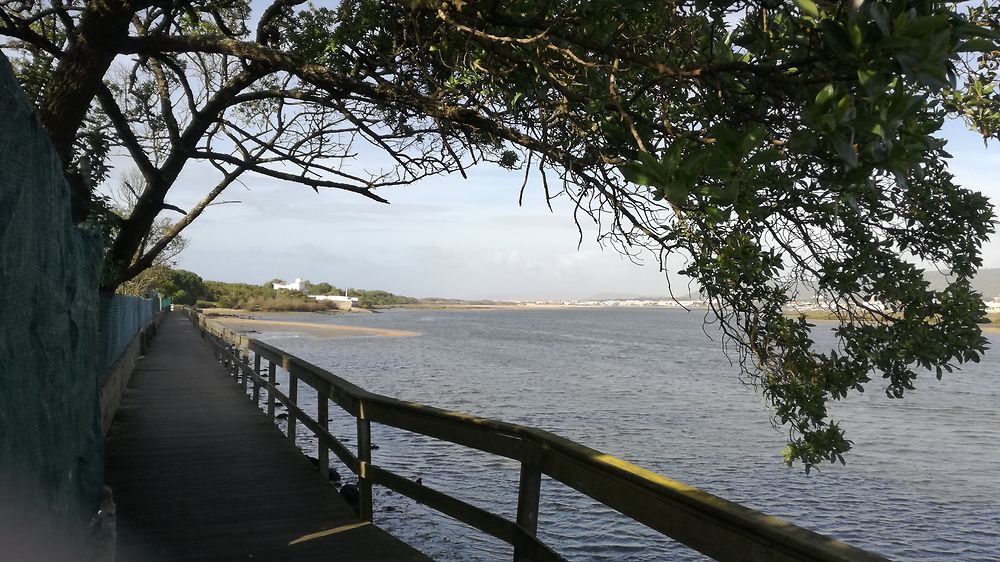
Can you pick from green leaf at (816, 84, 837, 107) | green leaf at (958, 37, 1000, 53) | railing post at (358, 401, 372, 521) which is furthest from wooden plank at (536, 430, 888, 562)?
railing post at (358, 401, 372, 521)

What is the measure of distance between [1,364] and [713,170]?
235cm

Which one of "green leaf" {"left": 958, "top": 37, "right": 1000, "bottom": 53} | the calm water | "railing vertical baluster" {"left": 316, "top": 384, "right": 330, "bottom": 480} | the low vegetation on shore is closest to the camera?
"green leaf" {"left": 958, "top": 37, "right": 1000, "bottom": 53}

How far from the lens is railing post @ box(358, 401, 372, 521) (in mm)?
5590

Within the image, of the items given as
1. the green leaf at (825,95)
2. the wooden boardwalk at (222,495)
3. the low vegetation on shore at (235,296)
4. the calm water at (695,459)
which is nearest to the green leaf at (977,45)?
the green leaf at (825,95)

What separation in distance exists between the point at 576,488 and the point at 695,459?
14047 millimetres

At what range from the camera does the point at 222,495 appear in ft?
21.4

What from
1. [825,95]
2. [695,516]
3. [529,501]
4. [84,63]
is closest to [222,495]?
[529,501]

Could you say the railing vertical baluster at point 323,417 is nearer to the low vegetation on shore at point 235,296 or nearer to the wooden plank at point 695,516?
the wooden plank at point 695,516

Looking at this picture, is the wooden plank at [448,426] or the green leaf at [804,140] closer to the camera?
the green leaf at [804,140]

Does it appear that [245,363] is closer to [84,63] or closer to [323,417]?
[84,63]

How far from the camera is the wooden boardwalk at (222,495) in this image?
5125 mm

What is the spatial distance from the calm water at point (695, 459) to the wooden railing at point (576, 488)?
4462mm

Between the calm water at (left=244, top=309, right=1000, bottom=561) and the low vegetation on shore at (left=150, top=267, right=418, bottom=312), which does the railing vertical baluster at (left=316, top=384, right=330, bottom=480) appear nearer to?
the calm water at (left=244, top=309, right=1000, bottom=561)

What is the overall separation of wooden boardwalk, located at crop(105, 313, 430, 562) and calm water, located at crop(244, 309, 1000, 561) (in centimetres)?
255
